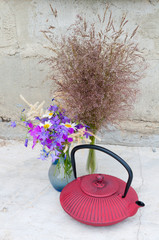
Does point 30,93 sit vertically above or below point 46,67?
below

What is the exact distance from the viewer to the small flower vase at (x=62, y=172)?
1242mm

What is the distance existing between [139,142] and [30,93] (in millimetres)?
1023

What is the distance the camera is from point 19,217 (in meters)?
1.15

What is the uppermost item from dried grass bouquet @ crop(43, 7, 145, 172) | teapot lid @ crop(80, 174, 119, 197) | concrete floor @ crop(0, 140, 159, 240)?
dried grass bouquet @ crop(43, 7, 145, 172)

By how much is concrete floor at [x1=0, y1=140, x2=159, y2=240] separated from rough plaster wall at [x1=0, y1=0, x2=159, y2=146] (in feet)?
0.93

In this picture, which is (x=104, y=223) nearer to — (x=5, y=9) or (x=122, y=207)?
(x=122, y=207)

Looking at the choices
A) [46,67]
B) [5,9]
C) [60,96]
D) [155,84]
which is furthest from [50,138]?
[5,9]

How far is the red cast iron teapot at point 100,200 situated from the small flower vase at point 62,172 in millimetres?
101

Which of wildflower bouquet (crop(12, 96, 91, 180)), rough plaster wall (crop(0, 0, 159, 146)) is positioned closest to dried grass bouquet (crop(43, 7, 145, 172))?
wildflower bouquet (crop(12, 96, 91, 180))

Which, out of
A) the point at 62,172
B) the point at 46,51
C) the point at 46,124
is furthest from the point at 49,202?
the point at 46,51

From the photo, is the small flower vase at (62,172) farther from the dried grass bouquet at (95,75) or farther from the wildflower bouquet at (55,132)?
the dried grass bouquet at (95,75)

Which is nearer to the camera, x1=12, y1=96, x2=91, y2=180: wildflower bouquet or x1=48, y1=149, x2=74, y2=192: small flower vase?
x1=12, y1=96, x2=91, y2=180: wildflower bouquet

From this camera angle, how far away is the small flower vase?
124 cm

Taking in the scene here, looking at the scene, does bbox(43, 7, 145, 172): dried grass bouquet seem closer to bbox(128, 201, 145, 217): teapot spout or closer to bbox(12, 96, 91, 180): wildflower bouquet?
bbox(12, 96, 91, 180): wildflower bouquet
